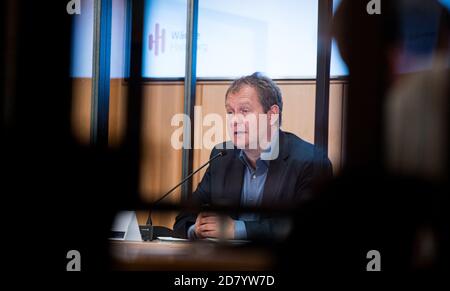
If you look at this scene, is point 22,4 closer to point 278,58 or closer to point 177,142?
point 177,142

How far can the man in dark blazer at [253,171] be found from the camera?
8.37 ft

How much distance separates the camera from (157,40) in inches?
103

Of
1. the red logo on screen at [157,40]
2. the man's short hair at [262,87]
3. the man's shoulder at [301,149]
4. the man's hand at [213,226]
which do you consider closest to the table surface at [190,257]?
the man's hand at [213,226]

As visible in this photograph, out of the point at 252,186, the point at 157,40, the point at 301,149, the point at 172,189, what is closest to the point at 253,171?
the point at 252,186

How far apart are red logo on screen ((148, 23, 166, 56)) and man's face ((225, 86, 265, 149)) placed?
299 mm

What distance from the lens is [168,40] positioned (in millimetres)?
2607

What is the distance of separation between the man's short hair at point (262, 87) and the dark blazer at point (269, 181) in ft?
0.39

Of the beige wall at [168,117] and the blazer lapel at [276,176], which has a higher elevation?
the beige wall at [168,117]

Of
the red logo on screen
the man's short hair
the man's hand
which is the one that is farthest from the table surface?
the red logo on screen

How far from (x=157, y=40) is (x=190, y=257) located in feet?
2.52

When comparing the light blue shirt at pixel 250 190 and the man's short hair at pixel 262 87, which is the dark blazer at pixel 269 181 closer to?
the light blue shirt at pixel 250 190

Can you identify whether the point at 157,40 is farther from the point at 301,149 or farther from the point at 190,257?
the point at 190,257
